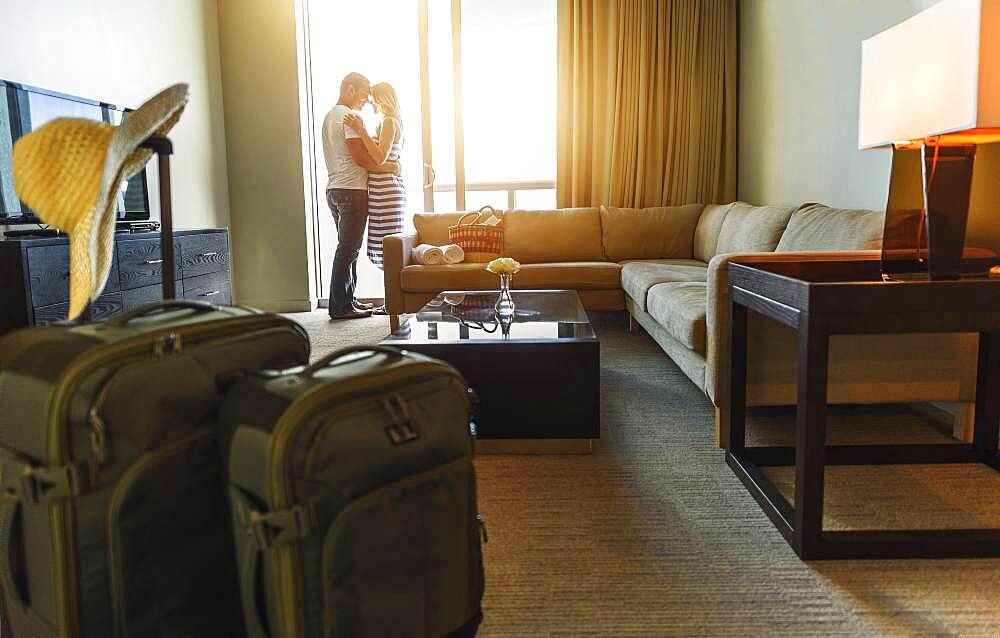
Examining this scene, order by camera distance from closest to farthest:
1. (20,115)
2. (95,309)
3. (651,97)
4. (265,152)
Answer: (20,115)
(95,309)
(651,97)
(265,152)

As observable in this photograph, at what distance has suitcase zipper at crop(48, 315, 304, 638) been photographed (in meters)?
0.91

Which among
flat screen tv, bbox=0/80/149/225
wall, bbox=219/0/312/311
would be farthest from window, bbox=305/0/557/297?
flat screen tv, bbox=0/80/149/225

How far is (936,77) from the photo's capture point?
149 centimetres

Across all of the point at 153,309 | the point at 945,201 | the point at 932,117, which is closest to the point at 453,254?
the point at 945,201

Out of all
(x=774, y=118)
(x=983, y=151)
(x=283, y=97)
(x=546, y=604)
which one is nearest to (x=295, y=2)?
(x=283, y=97)

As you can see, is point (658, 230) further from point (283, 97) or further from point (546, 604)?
point (546, 604)

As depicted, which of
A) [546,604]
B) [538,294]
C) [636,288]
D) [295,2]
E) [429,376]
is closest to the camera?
[429,376]

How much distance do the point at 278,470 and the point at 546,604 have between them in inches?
26.8

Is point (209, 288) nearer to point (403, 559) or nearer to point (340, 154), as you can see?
point (340, 154)

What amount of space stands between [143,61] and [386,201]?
1578mm

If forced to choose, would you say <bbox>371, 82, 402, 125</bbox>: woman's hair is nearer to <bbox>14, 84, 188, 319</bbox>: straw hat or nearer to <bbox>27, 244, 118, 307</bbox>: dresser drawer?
<bbox>27, 244, 118, 307</bbox>: dresser drawer

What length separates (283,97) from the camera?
5.21m

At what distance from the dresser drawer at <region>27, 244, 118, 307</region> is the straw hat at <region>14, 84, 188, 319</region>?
1844 mm

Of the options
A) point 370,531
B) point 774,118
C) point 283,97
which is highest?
point 283,97
